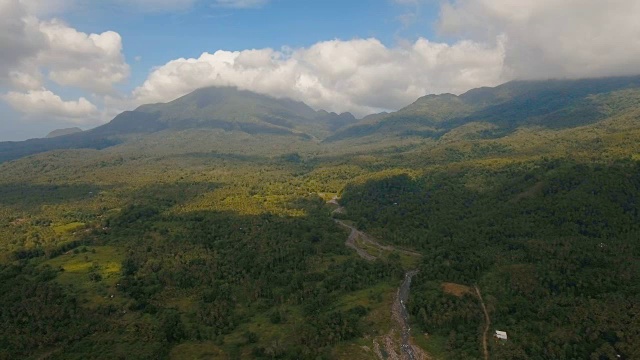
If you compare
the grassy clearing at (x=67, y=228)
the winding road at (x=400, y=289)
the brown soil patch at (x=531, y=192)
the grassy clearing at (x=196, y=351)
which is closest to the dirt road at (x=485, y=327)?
the winding road at (x=400, y=289)

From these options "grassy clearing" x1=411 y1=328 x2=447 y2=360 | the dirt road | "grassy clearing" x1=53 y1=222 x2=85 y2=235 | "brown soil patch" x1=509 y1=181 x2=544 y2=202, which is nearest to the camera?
the dirt road

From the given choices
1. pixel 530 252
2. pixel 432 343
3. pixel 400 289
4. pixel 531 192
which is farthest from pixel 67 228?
pixel 531 192

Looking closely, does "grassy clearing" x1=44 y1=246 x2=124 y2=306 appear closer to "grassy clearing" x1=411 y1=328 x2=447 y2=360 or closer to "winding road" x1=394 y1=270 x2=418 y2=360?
"winding road" x1=394 y1=270 x2=418 y2=360

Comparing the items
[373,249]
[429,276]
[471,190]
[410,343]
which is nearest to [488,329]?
[410,343]

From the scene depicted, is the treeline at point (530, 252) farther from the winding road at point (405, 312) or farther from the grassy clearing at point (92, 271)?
the grassy clearing at point (92, 271)

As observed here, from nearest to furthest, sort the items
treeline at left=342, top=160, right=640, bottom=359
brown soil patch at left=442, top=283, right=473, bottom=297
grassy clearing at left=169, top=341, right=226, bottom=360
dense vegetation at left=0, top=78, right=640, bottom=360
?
treeline at left=342, top=160, right=640, bottom=359 < grassy clearing at left=169, top=341, right=226, bottom=360 < dense vegetation at left=0, top=78, right=640, bottom=360 < brown soil patch at left=442, top=283, right=473, bottom=297

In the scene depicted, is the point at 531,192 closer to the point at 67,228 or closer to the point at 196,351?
the point at 196,351

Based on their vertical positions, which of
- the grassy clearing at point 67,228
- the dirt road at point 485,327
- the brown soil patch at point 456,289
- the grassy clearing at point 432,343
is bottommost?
the grassy clearing at point 432,343

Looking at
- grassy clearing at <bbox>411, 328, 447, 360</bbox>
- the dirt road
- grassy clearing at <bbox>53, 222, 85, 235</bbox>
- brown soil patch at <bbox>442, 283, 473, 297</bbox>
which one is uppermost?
grassy clearing at <bbox>53, 222, 85, 235</bbox>

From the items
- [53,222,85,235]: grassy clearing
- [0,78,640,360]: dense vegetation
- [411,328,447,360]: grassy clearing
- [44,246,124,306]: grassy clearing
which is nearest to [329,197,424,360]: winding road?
[411,328,447,360]: grassy clearing
